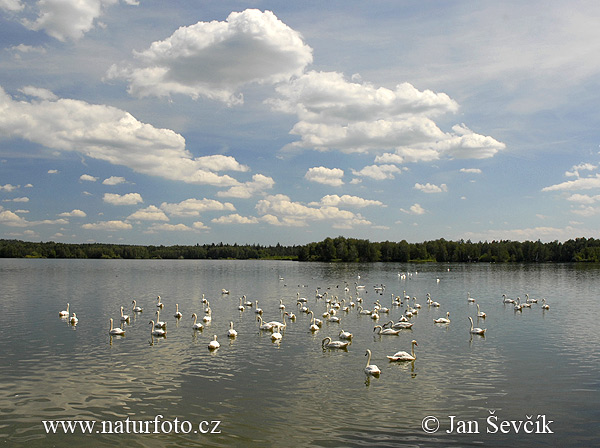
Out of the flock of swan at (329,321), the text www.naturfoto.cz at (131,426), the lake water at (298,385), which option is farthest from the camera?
the flock of swan at (329,321)

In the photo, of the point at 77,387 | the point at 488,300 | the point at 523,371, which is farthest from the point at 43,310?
the point at 488,300

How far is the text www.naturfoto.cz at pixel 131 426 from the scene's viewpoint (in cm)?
1680

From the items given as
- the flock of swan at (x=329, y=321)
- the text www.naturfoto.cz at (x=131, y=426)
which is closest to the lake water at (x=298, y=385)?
the text www.naturfoto.cz at (x=131, y=426)

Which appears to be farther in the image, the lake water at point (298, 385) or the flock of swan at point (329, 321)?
the flock of swan at point (329, 321)

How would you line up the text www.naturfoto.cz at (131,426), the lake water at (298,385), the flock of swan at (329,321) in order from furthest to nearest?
the flock of swan at (329,321) → the text www.naturfoto.cz at (131,426) → the lake water at (298,385)

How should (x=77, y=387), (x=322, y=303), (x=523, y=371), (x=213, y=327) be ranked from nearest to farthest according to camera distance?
(x=77, y=387) → (x=523, y=371) → (x=213, y=327) → (x=322, y=303)

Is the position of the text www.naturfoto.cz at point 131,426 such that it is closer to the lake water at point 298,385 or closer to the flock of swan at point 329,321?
the lake water at point 298,385

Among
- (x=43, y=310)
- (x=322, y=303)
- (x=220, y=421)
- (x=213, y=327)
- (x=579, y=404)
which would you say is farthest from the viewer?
(x=322, y=303)

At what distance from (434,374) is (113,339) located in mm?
22596

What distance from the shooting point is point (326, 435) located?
16.3m

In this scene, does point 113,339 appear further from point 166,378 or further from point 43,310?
point 43,310

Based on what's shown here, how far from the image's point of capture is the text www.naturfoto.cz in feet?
55.1

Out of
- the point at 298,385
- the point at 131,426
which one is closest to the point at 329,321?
the point at 298,385

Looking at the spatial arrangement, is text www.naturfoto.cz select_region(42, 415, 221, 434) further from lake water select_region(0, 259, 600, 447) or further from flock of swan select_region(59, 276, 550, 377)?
flock of swan select_region(59, 276, 550, 377)
